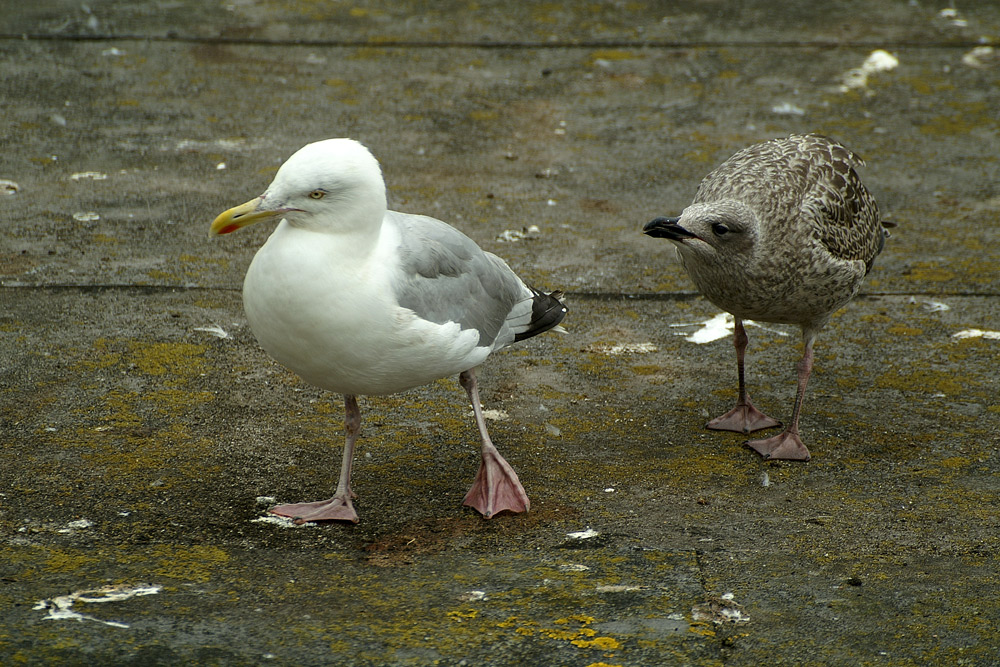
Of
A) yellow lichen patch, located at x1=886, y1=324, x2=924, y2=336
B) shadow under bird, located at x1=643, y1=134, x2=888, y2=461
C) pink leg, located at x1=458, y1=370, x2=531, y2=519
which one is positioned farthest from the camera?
yellow lichen patch, located at x1=886, y1=324, x2=924, y2=336

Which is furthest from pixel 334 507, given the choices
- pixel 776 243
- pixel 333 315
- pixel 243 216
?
pixel 776 243

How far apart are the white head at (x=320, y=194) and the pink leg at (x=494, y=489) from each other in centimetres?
97

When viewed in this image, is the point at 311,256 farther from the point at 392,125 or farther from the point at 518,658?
the point at 392,125

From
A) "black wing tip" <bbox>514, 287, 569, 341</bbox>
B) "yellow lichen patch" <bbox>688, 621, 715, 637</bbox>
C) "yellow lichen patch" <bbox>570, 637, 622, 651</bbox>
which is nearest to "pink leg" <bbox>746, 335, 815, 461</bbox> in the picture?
"black wing tip" <bbox>514, 287, 569, 341</bbox>

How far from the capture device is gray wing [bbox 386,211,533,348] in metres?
3.67

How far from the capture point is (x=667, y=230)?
4.07 metres

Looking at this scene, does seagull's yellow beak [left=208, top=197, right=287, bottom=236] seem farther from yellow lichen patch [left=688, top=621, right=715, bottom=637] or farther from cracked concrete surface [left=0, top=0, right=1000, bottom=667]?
yellow lichen patch [left=688, top=621, right=715, bottom=637]

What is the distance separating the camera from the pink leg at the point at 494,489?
12.6ft

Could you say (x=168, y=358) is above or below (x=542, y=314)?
below

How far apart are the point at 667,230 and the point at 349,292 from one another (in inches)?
50.2

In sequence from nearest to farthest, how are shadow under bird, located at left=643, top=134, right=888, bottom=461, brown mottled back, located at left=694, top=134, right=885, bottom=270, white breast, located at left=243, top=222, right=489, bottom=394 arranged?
1. white breast, located at left=243, top=222, right=489, bottom=394
2. shadow under bird, located at left=643, top=134, right=888, bottom=461
3. brown mottled back, located at left=694, top=134, right=885, bottom=270

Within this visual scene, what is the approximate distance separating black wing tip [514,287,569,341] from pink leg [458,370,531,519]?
1.67 feet

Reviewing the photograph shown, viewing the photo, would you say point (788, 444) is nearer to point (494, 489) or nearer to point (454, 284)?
point (494, 489)

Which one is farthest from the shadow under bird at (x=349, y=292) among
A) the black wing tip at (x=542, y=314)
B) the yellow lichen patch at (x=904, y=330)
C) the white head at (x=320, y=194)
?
the yellow lichen patch at (x=904, y=330)
